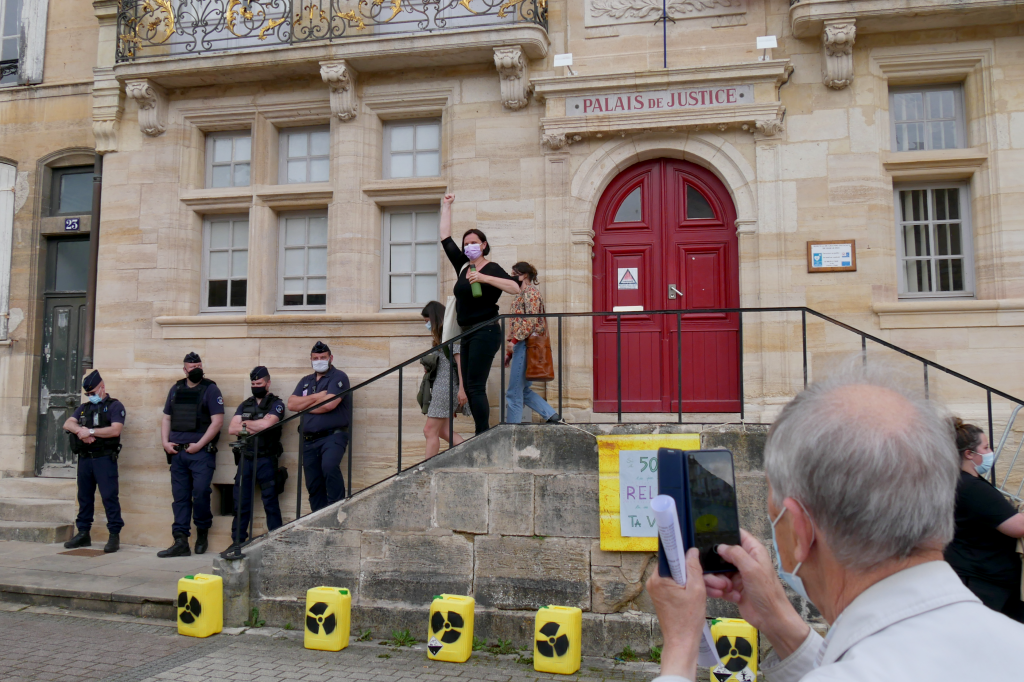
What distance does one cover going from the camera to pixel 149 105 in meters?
9.38

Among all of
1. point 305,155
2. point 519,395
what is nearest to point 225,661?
point 519,395

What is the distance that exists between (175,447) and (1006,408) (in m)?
8.29

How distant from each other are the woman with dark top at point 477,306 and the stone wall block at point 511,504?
1.74 ft

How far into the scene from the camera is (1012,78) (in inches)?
302

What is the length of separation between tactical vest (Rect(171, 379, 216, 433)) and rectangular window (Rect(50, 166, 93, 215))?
11.7ft

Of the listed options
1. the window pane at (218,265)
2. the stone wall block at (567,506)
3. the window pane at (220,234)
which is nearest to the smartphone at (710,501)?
the stone wall block at (567,506)

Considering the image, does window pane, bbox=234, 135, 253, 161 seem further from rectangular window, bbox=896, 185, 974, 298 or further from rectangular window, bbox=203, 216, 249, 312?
rectangular window, bbox=896, 185, 974, 298

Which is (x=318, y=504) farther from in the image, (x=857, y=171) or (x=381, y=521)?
(x=857, y=171)

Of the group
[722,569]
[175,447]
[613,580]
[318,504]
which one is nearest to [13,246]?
[175,447]

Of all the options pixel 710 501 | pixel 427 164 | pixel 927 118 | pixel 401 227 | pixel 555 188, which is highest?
pixel 927 118

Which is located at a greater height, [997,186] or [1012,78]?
[1012,78]

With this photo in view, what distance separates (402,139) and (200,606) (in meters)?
5.57

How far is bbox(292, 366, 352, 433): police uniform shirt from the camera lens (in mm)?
7711

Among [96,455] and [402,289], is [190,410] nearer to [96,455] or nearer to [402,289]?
[96,455]
